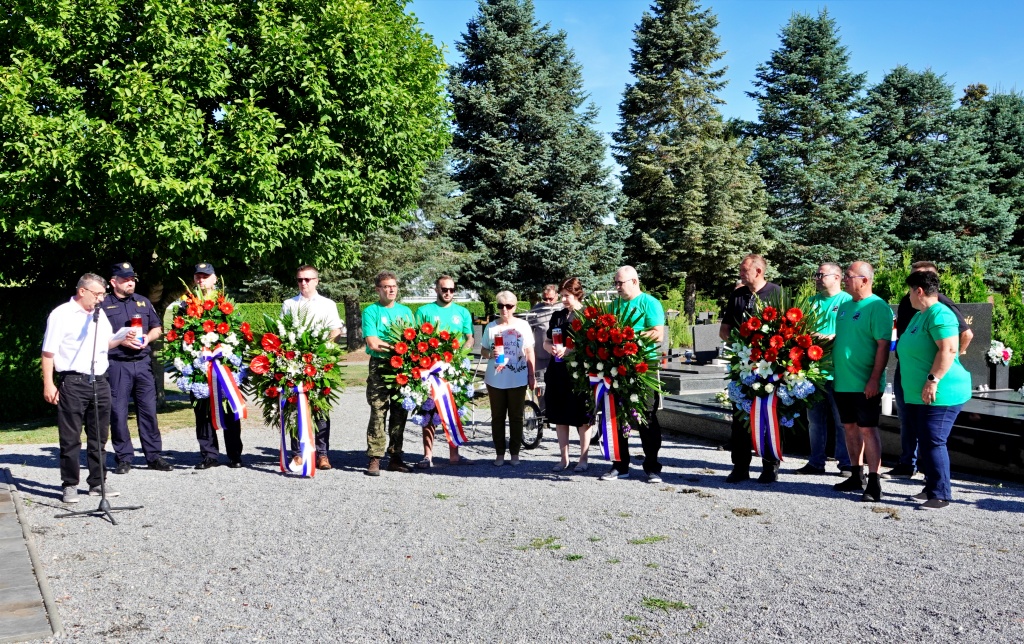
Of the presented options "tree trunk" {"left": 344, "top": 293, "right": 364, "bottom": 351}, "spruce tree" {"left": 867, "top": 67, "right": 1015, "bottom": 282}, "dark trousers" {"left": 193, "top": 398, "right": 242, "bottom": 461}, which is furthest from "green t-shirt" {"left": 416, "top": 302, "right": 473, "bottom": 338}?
"spruce tree" {"left": 867, "top": 67, "right": 1015, "bottom": 282}

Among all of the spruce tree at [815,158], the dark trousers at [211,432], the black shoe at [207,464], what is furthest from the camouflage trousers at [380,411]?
the spruce tree at [815,158]

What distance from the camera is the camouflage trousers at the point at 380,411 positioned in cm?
812

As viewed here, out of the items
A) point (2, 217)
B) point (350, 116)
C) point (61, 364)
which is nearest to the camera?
point (61, 364)

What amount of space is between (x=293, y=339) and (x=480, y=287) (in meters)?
21.4

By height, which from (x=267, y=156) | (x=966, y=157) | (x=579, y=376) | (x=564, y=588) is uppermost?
(x=966, y=157)

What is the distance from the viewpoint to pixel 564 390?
8023 mm

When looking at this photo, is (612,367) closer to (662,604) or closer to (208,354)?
(662,604)

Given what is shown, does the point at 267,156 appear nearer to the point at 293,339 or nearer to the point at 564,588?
the point at 293,339

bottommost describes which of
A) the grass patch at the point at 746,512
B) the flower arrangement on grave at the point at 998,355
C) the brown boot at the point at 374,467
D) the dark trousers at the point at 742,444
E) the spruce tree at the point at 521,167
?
the grass patch at the point at 746,512

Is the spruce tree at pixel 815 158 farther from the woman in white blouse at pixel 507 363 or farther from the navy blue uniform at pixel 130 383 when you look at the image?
the navy blue uniform at pixel 130 383

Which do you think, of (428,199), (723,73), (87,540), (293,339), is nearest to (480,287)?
(428,199)

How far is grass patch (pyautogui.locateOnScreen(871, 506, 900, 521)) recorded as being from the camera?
20.0 feet

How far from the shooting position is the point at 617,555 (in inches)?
208

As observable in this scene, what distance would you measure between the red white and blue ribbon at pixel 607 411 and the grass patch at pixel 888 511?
229 centimetres
